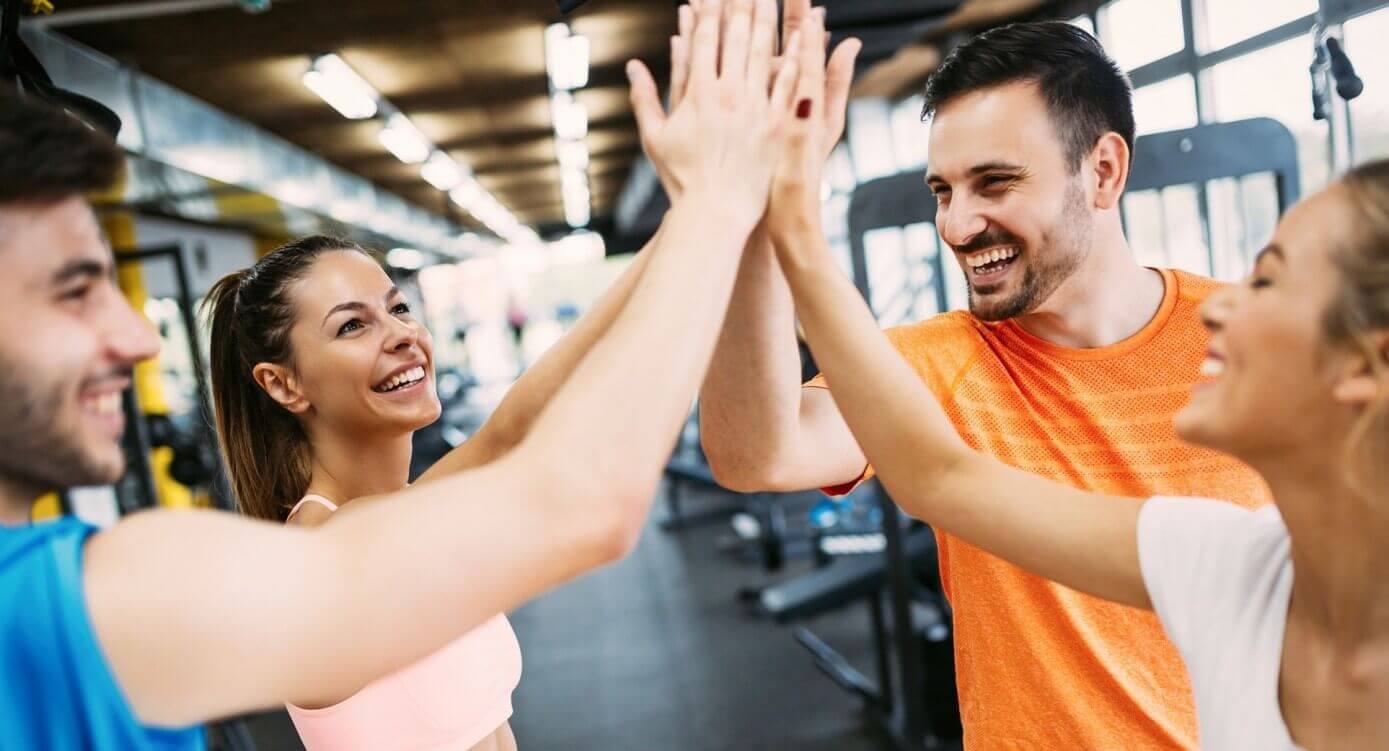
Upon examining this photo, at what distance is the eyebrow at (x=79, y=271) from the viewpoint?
752 mm

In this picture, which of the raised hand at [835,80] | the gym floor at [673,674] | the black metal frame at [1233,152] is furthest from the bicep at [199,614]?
the gym floor at [673,674]

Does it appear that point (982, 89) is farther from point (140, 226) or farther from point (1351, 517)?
point (140, 226)

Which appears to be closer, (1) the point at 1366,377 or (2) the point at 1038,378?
(1) the point at 1366,377

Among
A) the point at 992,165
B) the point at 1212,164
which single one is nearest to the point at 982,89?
the point at 992,165

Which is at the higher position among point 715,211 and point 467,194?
point 467,194

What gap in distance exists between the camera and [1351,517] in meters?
0.83

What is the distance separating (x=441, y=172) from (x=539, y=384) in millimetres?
10118

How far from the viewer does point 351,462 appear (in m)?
1.54

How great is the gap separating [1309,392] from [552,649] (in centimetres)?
503

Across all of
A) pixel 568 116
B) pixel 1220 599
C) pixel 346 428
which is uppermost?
pixel 568 116

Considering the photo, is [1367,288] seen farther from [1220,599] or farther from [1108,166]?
[1108,166]

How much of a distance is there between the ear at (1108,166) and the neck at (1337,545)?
0.65m

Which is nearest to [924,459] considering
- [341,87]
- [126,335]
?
[126,335]

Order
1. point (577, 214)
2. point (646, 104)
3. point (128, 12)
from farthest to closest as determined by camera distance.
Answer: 1. point (577, 214)
2. point (128, 12)
3. point (646, 104)
